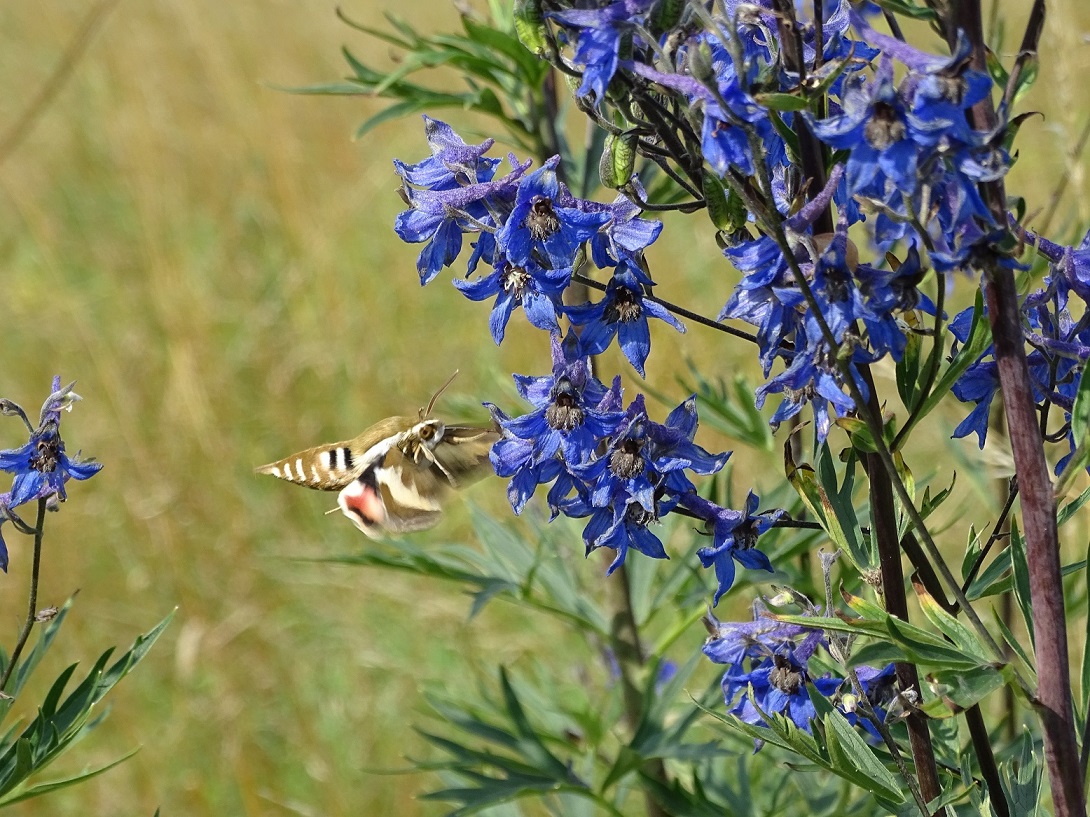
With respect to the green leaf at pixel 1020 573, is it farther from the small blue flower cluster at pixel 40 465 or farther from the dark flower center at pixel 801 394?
the small blue flower cluster at pixel 40 465

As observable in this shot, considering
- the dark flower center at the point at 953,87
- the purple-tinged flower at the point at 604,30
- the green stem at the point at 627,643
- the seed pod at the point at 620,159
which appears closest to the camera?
the dark flower center at the point at 953,87

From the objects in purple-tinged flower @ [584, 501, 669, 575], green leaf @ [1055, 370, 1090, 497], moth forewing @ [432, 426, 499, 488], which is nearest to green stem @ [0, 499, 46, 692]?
moth forewing @ [432, 426, 499, 488]

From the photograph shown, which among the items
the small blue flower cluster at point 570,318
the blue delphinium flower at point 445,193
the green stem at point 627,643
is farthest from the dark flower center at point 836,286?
the green stem at point 627,643

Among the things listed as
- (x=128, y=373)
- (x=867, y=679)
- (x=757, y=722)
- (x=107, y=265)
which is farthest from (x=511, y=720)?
(x=107, y=265)

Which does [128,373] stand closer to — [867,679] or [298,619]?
[298,619]

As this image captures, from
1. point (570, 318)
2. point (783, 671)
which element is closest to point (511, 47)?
point (570, 318)

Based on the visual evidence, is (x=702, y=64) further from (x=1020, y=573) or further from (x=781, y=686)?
(x=781, y=686)
